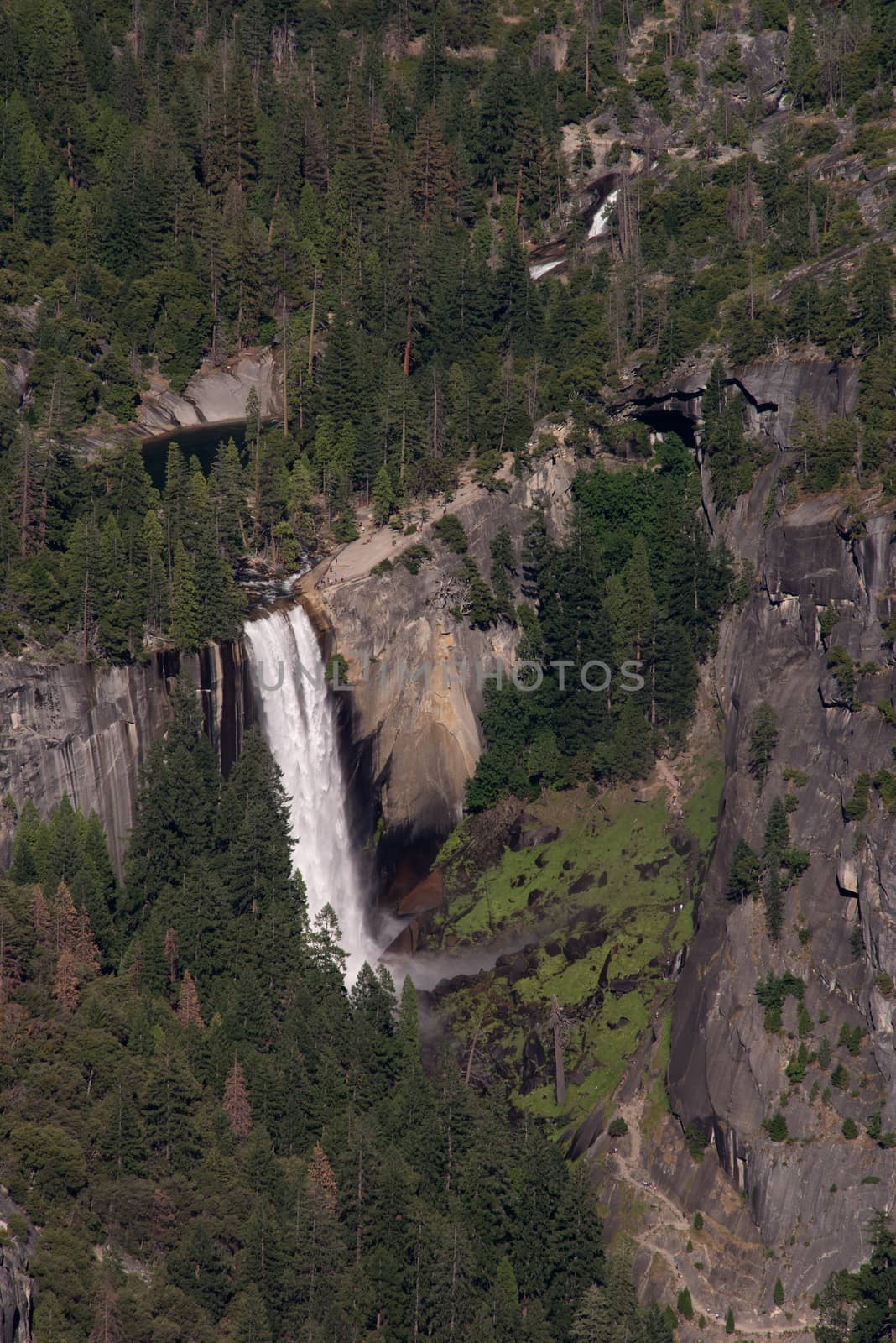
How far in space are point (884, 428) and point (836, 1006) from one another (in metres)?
39.0

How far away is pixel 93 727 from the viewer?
191m

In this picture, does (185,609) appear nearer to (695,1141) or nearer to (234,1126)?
(234,1126)

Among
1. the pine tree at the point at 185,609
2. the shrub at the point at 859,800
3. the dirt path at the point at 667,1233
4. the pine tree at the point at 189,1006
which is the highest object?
the pine tree at the point at 185,609

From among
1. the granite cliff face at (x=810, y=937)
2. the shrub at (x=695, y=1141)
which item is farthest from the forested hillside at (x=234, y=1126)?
the granite cliff face at (x=810, y=937)

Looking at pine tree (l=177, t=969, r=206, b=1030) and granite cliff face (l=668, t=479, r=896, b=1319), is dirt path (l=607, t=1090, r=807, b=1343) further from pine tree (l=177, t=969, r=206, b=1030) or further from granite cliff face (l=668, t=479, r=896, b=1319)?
pine tree (l=177, t=969, r=206, b=1030)

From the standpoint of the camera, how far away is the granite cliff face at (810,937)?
178m

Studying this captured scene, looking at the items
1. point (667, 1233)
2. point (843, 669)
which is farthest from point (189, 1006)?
point (843, 669)

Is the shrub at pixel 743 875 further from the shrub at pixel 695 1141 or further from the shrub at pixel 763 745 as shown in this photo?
the shrub at pixel 695 1141

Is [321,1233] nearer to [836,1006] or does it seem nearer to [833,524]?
[836,1006]

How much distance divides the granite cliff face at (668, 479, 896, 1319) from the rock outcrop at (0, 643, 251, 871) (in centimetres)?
3392

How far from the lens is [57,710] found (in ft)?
623

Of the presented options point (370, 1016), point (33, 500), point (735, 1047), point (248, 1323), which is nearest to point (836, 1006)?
point (735, 1047)

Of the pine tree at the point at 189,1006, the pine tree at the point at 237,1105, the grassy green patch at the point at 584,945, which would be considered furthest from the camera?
the grassy green patch at the point at 584,945

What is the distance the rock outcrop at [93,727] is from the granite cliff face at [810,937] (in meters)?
33.9
